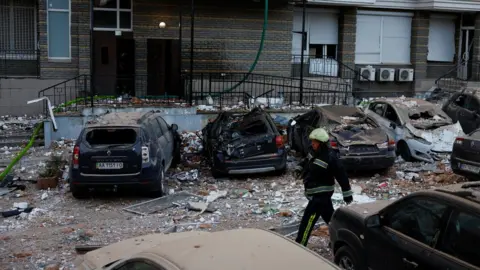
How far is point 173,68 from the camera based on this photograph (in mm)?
19641

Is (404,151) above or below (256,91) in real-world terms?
below

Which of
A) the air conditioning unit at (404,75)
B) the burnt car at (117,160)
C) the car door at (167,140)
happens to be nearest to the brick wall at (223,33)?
the air conditioning unit at (404,75)

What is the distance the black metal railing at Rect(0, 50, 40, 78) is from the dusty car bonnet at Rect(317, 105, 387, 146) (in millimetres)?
10133

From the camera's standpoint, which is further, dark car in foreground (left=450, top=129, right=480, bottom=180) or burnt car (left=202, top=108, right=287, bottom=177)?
burnt car (left=202, top=108, right=287, bottom=177)

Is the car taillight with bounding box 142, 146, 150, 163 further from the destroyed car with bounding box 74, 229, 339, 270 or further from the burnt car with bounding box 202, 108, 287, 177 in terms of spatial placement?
the destroyed car with bounding box 74, 229, 339, 270

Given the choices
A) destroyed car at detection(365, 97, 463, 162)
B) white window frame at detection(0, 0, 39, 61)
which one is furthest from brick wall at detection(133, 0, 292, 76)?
destroyed car at detection(365, 97, 463, 162)

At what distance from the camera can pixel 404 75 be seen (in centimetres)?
2408

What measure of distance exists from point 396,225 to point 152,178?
585 centimetres

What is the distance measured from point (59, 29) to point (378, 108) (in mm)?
10391

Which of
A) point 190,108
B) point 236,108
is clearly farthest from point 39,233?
point 236,108

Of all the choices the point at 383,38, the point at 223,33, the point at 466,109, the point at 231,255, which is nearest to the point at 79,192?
the point at 231,255

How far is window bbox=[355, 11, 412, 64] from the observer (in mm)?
24016

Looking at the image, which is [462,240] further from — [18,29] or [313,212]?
[18,29]

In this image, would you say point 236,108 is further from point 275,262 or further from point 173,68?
point 275,262
